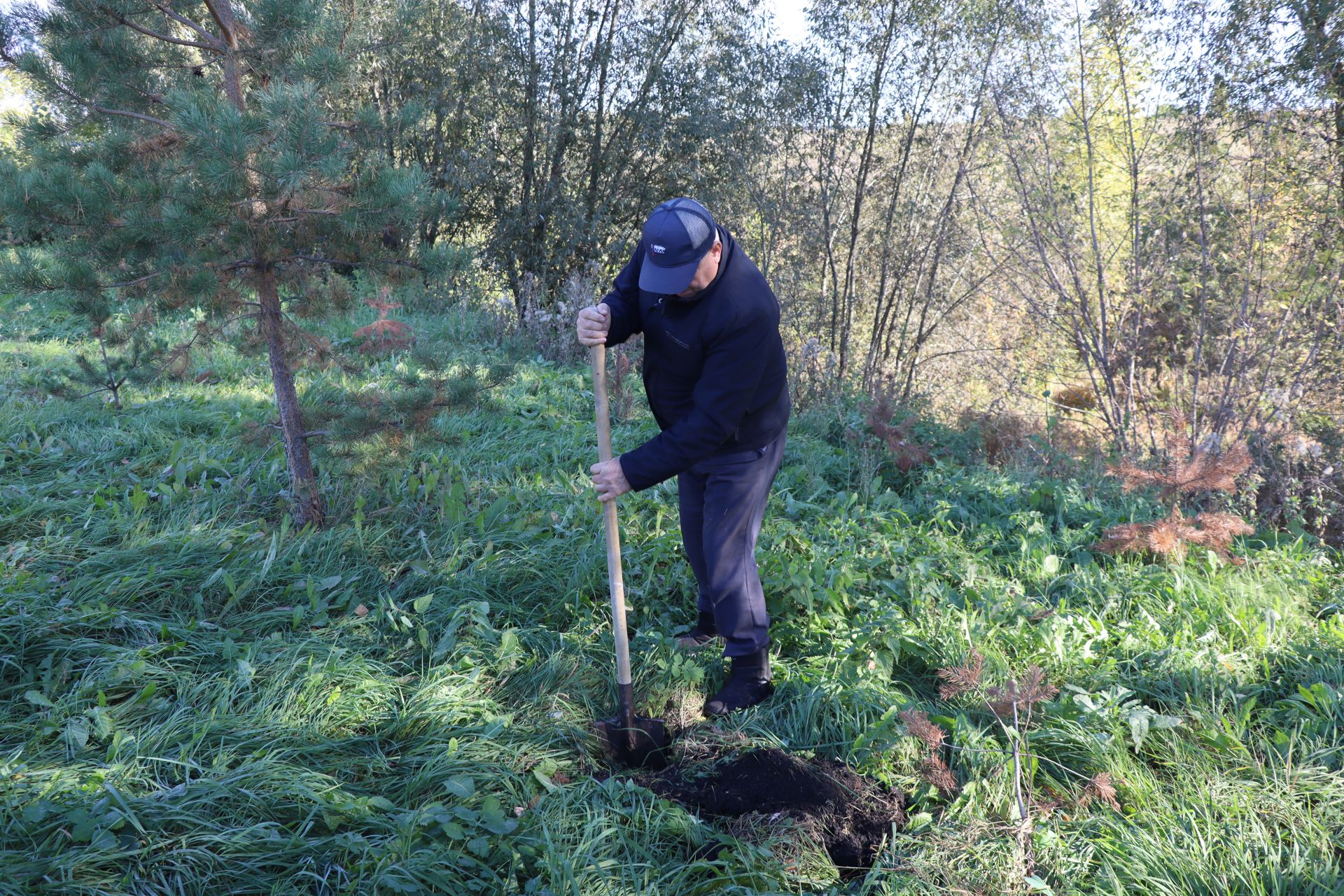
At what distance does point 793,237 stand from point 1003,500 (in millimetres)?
5052

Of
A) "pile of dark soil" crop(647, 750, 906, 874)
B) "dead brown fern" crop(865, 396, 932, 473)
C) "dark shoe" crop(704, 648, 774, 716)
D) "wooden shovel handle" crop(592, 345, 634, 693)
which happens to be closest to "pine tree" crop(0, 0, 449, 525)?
"wooden shovel handle" crop(592, 345, 634, 693)

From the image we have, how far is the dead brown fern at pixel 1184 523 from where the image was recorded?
13.4 feet

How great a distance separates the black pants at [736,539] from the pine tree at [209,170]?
1.67 metres

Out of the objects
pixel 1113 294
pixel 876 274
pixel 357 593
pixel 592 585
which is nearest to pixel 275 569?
pixel 357 593

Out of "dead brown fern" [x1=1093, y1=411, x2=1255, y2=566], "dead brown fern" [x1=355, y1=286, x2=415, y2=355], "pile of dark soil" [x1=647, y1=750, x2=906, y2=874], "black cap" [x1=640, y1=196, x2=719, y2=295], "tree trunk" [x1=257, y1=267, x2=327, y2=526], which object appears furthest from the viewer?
"dead brown fern" [x1=355, y1=286, x2=415, y2=355]

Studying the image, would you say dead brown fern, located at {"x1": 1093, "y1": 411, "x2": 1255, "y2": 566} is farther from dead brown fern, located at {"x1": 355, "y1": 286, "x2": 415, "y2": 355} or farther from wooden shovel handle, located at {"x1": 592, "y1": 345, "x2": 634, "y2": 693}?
dead brown fern, located at {"x1": 355, "y1": 286, "x2": 415, "y2": 355}

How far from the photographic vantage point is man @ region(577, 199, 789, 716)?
2.85 m

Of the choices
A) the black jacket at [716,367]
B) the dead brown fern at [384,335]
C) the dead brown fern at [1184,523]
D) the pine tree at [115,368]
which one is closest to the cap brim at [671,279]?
the black jacket at [716,367]

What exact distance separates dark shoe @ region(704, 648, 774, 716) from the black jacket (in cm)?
82

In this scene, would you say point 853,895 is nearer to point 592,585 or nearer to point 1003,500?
point 592,585

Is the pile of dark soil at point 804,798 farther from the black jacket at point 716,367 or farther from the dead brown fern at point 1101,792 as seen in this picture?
the black jacket at point 716,367

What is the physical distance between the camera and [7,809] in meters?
2.17

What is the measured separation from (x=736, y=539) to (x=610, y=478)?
1.99 feet

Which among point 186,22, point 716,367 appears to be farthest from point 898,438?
point 186,22
